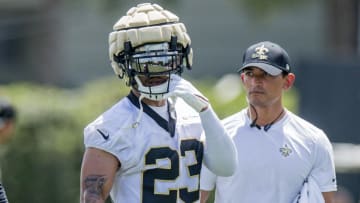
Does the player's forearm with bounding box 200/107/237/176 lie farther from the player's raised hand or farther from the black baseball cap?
the black baseball cap

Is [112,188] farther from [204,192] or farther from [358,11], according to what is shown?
[358,11]

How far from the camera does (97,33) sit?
29.7m

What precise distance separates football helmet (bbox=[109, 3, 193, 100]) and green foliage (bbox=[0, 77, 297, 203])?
542cm

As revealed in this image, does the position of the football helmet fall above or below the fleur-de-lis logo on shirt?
above

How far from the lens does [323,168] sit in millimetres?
6695

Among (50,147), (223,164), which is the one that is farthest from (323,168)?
(50,147)

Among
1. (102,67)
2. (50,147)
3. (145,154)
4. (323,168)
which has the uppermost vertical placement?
(145,154)

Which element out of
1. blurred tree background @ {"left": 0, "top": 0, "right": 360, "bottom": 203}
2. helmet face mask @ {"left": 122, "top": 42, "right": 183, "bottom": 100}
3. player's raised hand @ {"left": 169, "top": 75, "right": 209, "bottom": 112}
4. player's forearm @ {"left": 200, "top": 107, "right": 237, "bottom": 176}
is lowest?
blurred tree background @ {"left": 0, "top": 0, "right": 360, "bottom": 203}

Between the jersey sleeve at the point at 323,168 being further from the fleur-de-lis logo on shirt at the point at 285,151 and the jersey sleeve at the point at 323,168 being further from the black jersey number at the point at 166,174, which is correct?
the black jersey number at the point at 166,174

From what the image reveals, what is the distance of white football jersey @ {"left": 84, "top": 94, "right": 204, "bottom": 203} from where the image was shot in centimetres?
568

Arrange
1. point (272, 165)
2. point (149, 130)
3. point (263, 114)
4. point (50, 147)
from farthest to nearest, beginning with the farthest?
point (50, 147)
point (263, 114)
point (272, 165)
point (149, 130)

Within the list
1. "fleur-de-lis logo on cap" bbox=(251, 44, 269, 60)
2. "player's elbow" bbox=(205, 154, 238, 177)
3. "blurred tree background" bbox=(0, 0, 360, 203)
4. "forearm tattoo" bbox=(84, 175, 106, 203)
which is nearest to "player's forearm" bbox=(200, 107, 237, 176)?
"player's elbow" bbox=(205, 154, 238, 177)

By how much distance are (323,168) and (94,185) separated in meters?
1.48

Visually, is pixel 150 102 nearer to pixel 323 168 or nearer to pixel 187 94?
pixel 187 94
